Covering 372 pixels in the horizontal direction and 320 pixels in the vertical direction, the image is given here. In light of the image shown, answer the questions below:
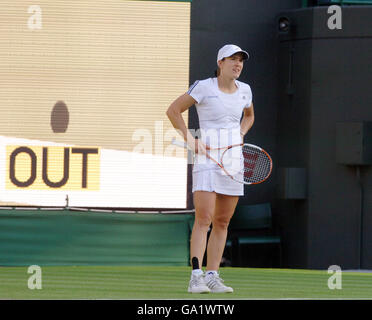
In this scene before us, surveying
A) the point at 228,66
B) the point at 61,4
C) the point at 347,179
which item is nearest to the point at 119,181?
the point at 61,4

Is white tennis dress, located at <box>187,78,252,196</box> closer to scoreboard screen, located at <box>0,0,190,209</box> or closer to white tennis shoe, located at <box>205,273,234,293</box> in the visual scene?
white tennis shoe, located at <box>205,273,234,293</box>

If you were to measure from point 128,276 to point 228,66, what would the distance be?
9.78ft

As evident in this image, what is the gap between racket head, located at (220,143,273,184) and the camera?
7.80 metres

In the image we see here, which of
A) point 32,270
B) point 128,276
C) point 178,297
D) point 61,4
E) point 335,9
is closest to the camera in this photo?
point 178,297

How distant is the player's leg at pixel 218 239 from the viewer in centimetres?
785

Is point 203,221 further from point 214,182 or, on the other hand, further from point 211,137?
point 211,137

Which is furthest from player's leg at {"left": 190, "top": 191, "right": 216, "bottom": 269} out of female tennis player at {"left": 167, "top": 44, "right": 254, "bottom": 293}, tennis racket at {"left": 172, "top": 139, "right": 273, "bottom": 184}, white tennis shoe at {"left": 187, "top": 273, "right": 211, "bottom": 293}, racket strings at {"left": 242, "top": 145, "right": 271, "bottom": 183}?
racket strings at {"left": 242, "top": 145, "right": 271, "bottom": 183}

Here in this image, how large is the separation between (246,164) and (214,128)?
55 centimetres

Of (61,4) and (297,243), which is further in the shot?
(297,243)

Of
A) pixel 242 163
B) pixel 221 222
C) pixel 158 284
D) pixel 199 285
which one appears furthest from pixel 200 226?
pixel 158 284

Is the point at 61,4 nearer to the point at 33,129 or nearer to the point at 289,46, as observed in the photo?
the point at 33,129

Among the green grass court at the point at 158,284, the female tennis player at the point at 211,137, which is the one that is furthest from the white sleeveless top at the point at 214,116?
the green grass court at the point at 158,284

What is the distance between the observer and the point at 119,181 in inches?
531

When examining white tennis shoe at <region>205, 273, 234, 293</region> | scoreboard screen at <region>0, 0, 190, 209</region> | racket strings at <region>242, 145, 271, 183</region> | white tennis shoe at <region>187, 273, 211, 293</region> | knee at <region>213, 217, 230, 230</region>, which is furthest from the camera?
scoreboard screen at <region>0, 0, 190, 209</region>
